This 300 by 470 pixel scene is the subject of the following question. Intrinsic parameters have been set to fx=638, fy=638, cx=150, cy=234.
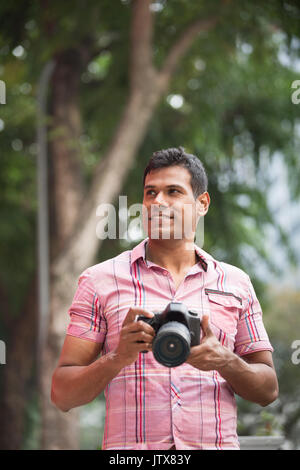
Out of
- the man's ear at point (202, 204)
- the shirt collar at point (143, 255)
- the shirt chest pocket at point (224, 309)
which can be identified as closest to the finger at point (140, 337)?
the shirt chest pocket at point (224, 309)

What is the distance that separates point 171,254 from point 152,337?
0.53m

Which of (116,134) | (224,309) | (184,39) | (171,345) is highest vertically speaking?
(184,39)

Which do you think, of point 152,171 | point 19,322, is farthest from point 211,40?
point 152,171

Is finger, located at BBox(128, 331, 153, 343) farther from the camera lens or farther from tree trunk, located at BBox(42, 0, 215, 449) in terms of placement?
tree trunk, located at BBox(42, 0, 215, 449)

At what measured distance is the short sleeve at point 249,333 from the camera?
7.22 ft

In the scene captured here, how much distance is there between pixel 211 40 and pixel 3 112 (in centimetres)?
279

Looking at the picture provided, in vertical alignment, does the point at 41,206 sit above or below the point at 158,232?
above

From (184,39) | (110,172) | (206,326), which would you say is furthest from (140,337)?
(184,39)

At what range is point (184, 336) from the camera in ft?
5.79

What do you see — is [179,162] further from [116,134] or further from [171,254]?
[116,134]

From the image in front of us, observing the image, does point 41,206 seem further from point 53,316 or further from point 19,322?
point 19,322

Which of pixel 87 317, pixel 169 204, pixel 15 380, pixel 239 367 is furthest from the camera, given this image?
pixel 15 380

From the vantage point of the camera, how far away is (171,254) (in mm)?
2297

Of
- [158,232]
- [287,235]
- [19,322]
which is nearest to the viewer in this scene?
[158,232]
